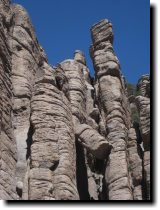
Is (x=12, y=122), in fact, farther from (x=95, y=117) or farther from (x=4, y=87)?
(x=95, y=117)

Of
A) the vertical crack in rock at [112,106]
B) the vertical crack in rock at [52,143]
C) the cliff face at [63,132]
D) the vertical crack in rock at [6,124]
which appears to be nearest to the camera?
the vertical crack in rock at [52,143]

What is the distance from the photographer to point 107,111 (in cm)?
2116

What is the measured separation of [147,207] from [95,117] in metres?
12.6

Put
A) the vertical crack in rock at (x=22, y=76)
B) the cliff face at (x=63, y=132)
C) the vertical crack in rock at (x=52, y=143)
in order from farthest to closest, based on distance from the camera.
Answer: the vertical crack in rock at (x=22, y=76), the cliff face at (x=63, y=132), the vertical crack in rock at (x=52, y=143)

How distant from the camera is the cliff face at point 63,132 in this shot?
15.4 meters

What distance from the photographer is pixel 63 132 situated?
1694 cm

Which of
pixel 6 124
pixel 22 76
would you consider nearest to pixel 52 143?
pixel 6 124

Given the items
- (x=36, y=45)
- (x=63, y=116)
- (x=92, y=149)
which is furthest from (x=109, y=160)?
(x=36, y=45)

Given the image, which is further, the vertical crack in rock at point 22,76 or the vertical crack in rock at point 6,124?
the vertical crack in rock at point 22,76

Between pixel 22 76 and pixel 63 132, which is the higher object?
pixel 22 76

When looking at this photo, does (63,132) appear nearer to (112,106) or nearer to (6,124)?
(6,124)

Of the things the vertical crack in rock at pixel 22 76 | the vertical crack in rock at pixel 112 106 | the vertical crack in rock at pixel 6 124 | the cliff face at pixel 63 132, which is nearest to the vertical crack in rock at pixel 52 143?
the cliff face at pixel 63 132

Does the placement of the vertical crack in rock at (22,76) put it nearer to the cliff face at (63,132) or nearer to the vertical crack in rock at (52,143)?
the cliff face at (63,132)

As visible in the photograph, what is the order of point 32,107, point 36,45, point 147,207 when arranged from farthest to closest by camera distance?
1. point 36,45
2. point 32,107
3. point 147,207
